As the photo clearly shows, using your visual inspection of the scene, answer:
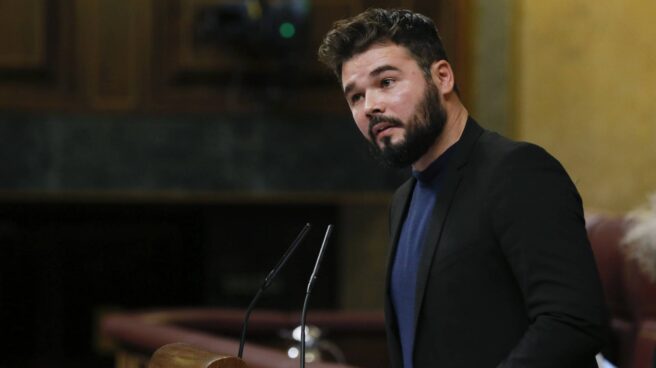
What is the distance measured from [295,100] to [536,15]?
1247mm

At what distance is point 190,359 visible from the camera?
1622 millimetres

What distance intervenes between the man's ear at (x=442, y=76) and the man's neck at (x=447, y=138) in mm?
34

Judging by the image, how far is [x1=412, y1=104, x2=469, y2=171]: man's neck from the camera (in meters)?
1.71

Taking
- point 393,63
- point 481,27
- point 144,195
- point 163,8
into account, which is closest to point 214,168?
point 144,195

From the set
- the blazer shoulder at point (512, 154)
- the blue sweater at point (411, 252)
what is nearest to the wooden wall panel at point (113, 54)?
the blue sweater at point (411, 252)

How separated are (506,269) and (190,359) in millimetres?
434

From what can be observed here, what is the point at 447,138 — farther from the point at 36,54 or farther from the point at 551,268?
the point at 36,54

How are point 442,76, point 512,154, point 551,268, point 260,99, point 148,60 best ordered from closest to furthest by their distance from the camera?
point 551,268
point 512,154
point 442,76
point 260,99
point 148,60

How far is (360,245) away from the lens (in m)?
6.36

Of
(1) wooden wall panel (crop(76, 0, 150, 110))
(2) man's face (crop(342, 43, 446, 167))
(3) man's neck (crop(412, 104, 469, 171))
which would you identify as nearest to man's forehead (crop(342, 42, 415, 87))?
(2) man's face (crop(342, 43, 446, 167))

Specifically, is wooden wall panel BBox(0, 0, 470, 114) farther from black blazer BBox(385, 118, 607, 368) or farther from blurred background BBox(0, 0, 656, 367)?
black blazer BBox(385, 118, 607, 368)

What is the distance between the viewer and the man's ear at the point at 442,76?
66.3 inches

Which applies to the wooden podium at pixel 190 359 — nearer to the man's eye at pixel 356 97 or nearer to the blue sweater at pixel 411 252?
the blue sweater at pixel 411 252

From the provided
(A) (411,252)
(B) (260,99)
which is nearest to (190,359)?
(A) (411,252)
